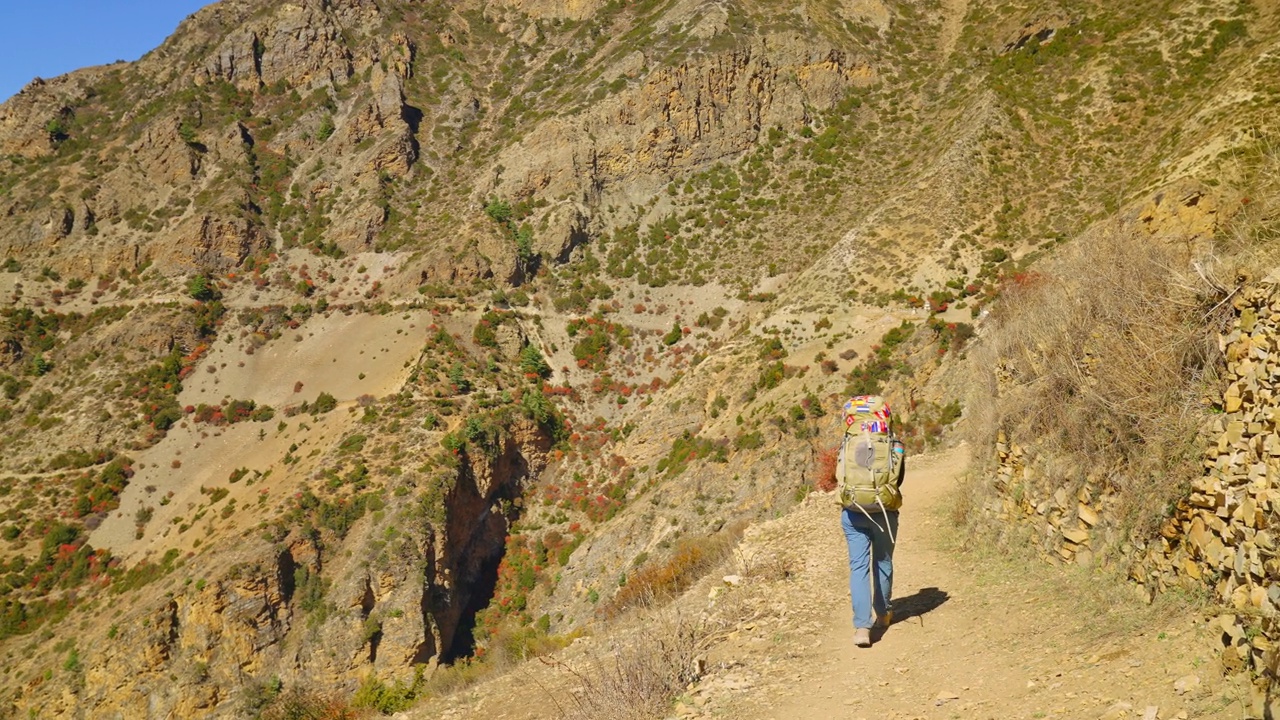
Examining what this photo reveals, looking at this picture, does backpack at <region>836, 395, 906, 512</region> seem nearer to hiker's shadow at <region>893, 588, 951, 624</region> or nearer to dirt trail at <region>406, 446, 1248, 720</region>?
dirt trail at <region>406, 446, 1248, 720</region>

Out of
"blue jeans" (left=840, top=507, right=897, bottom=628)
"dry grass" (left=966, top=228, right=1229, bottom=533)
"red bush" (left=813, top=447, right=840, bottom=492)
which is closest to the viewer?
"dry grass" (left=966, top=228, right=1229, bottom=533)

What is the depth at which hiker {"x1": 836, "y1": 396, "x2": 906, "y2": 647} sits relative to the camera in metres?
7.47

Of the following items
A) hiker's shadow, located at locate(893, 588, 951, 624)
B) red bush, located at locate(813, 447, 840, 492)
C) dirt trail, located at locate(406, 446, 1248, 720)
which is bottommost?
red bush, located at locate(813, 447, 840, 492)

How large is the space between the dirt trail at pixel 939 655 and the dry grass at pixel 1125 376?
1.27 meters

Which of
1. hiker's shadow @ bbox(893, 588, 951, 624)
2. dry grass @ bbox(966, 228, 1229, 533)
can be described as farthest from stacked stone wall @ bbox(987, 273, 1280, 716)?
hiker's shadow @ bbox(893, 588, 951, 624)

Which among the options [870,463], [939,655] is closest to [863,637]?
[939,655]

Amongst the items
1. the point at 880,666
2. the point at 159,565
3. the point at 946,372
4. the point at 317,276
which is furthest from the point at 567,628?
the point at 317,276

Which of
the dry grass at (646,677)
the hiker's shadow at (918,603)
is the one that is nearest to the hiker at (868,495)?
the hiker's shadow at (918,603)

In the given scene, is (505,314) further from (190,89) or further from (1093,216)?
(190,89)

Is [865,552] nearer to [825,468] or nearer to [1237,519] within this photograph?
[1237,519]

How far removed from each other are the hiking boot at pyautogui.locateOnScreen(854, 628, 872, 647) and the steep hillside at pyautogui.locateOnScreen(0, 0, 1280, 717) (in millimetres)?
2859

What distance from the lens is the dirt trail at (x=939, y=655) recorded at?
5543 mm

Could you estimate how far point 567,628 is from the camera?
30.0m

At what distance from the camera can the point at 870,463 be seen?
7.57 meters
